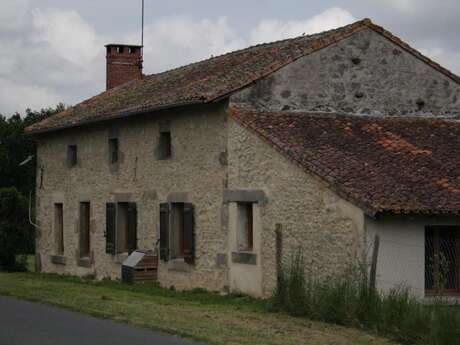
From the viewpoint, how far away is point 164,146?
73.4ft

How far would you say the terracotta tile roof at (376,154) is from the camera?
52.8ft

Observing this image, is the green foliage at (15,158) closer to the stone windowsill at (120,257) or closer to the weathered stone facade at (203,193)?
the weathered stone facade at (203,193)

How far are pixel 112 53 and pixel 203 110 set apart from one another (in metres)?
11.4

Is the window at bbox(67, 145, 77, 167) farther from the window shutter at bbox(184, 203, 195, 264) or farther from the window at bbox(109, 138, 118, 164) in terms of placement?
the window shutter at bbox(184, 203, 195, 264)

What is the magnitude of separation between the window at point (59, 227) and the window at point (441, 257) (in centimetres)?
1375

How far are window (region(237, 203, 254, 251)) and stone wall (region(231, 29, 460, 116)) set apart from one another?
2.16 metres

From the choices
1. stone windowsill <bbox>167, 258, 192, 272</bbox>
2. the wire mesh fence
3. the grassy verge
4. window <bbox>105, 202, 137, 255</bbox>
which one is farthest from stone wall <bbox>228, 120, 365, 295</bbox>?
window <bbox>105, 202, 137, 255</bbox>

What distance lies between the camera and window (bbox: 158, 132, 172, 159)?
22328mm

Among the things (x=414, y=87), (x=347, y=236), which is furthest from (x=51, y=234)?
(x=347, y=236)

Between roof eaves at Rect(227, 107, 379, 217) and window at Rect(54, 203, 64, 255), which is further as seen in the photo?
window at Rect(54, 203, 64, 255)

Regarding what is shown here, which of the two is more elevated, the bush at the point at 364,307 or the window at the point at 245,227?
the window at the point at 245,227

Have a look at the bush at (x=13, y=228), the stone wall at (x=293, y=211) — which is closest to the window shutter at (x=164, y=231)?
the stone wall at (x=293, y=211)

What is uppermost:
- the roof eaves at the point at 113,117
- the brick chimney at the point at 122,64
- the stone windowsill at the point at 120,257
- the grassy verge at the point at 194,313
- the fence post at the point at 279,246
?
the brick chimney at the point at 122,64

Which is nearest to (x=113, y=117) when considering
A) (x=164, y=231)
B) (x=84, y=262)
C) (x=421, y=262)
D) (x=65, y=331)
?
(x=164, y=231)
